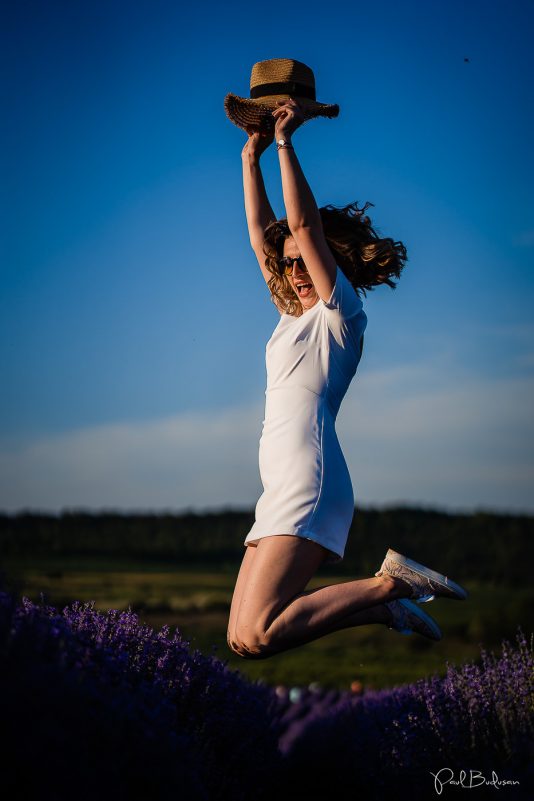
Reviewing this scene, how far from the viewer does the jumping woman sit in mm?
2984

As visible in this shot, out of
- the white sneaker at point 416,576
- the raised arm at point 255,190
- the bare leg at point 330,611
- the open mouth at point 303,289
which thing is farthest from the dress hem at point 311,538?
the raised arm at point 255,190

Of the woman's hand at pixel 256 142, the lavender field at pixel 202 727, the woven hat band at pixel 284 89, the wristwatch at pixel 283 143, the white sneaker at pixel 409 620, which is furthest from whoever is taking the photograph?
the woman's hand at pixel 256 142

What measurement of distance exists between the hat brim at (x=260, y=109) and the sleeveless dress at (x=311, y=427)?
0.82 meters

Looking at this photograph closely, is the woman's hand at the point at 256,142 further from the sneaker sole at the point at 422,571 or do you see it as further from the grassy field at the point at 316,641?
the grassy field at the point at 316,641

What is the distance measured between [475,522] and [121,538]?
170 inches

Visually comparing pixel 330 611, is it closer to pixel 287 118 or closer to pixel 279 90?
pixel 287 118

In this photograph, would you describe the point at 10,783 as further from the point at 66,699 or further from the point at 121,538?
the point at 121,538

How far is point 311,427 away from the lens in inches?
122

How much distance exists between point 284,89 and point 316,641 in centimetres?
666

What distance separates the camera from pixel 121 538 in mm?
10734

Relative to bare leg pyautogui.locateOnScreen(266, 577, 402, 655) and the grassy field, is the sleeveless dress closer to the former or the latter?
bare leg pyautogui.locateOnScreen(266, 577, 402, 655)

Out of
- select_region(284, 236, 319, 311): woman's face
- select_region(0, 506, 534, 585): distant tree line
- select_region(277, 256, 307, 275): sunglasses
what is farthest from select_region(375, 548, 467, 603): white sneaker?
select_region(0, 506, 534, 585): distant tree line

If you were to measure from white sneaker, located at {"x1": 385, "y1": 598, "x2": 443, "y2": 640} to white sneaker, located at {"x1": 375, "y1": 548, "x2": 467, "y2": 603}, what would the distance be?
0.24ft

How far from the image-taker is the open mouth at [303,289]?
3342mm
